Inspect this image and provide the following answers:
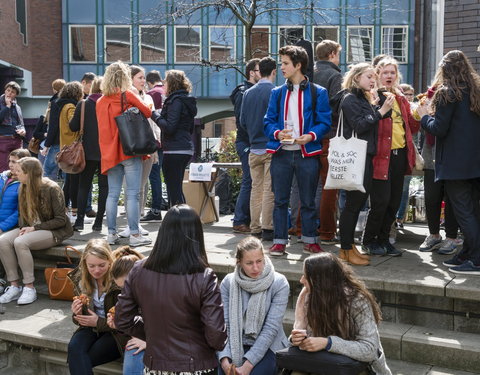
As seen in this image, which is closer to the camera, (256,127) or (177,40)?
(256,127)

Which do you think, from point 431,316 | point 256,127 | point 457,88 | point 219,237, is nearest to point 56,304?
point 219,237

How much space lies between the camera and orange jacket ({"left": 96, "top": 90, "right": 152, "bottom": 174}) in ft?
23.6

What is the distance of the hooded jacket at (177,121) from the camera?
7.92 meters

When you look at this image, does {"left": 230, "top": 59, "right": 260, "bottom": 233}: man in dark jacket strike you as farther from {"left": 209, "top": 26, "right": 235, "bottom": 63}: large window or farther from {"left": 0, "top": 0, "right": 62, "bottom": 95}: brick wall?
{"left": 0, "top": 0, "right": 62, "bottom": 95}: brick wall

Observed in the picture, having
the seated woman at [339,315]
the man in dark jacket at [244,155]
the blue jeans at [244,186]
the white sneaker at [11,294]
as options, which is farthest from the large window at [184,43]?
the seated woman at [339,315]

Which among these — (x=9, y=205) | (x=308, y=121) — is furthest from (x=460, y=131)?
(x=9, y=205)

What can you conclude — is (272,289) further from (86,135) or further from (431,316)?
(86,135)

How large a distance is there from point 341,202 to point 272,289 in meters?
2.43

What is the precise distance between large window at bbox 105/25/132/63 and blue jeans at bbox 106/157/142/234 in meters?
24.2

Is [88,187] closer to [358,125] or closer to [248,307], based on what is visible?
[358,125]

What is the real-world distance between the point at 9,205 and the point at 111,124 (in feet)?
4.34

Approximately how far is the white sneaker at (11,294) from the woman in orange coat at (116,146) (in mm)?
1048

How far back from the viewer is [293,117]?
20.7 ft

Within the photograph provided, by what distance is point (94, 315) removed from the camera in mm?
5148
